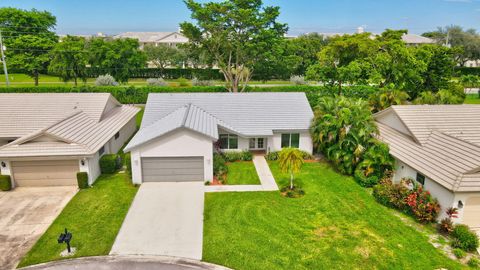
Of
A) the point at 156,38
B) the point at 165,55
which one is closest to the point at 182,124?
the point at 165,55

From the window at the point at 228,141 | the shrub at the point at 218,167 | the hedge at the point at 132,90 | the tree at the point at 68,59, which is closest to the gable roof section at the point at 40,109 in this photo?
the window at the point at 228,141

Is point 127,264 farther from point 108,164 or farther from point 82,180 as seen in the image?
point 108,164

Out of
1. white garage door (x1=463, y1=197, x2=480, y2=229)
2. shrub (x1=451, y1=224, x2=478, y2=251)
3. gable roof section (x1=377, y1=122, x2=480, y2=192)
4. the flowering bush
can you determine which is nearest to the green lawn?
gable roof section (x1=377, y1=122, x2=480, y2=192)

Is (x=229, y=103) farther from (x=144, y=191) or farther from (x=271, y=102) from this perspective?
(x=144, y=191)

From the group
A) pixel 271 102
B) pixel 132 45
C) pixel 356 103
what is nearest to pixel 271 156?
pixel 271 102

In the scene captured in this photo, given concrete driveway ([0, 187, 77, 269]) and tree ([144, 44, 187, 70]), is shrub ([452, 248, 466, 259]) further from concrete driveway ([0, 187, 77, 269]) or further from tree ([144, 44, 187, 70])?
tree ([144, 44, 187, 70])
